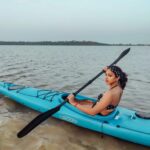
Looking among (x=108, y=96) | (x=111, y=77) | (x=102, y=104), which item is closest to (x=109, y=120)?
(x=102, y=104)

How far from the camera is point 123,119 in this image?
5.50 m

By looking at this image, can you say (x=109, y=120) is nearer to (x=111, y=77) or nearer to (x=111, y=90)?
(x=111, y=90)

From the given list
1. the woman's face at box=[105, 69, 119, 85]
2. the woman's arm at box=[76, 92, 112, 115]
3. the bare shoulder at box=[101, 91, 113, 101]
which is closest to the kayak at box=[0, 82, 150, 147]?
the woman's arm at box=[76, 92, 112, 115]

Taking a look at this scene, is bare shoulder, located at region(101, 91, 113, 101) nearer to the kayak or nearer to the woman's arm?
the woman's arm

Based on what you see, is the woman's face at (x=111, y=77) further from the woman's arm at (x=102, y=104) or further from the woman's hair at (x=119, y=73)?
the woman's arm at (x=102, y=104)

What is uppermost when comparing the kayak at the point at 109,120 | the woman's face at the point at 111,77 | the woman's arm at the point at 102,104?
the woman's face at the point at 111,77

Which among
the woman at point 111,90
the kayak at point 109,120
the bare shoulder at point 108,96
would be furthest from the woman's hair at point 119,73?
the kayak at point 109,120

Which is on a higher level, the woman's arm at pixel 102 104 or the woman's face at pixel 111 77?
the woman's face at pixel 111 77

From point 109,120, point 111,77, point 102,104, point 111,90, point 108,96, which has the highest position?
point 111,77

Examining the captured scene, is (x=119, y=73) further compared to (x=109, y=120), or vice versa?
(x=109, y=120)

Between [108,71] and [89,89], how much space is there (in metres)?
6.05

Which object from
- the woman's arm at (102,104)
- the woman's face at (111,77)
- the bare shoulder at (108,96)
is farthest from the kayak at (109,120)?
the woman's face at (111,77)

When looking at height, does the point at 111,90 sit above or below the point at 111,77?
below

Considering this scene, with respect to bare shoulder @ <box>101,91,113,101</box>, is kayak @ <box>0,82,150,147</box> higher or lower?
lower
